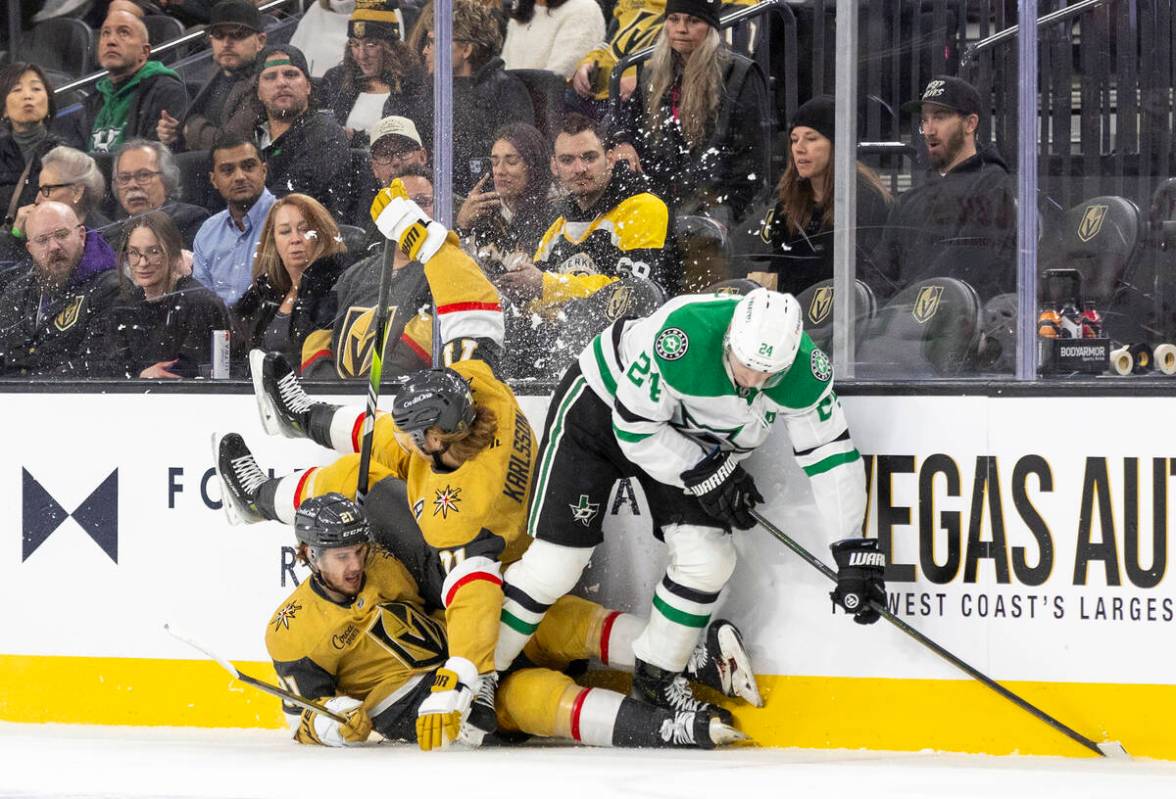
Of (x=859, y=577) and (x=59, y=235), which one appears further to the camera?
(x=59, y=235)

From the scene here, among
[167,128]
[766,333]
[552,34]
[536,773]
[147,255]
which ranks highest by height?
[552,34]

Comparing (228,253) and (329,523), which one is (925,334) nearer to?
(329,523)

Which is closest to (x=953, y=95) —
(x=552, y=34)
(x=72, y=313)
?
(x=552, y=34)

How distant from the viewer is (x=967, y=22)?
3703 millimetres

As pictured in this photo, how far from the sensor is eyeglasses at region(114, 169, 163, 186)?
4.27m

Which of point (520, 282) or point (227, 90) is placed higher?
point (227, 90)

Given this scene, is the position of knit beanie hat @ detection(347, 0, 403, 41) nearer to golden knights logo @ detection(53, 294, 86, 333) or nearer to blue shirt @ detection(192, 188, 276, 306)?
blue shirt @ detection(192, 188, 276, 306)

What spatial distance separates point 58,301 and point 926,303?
232cm

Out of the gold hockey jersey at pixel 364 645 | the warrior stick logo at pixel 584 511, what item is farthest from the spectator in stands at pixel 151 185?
the warrior stick logo at pixel 584 511

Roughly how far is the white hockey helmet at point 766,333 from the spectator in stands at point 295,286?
49.3 inches

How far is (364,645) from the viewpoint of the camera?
12.7ft

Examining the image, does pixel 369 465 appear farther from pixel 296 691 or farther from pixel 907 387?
pixel 907 387

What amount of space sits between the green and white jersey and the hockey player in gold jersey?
50cm

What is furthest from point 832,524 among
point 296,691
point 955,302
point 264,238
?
point 264,238
